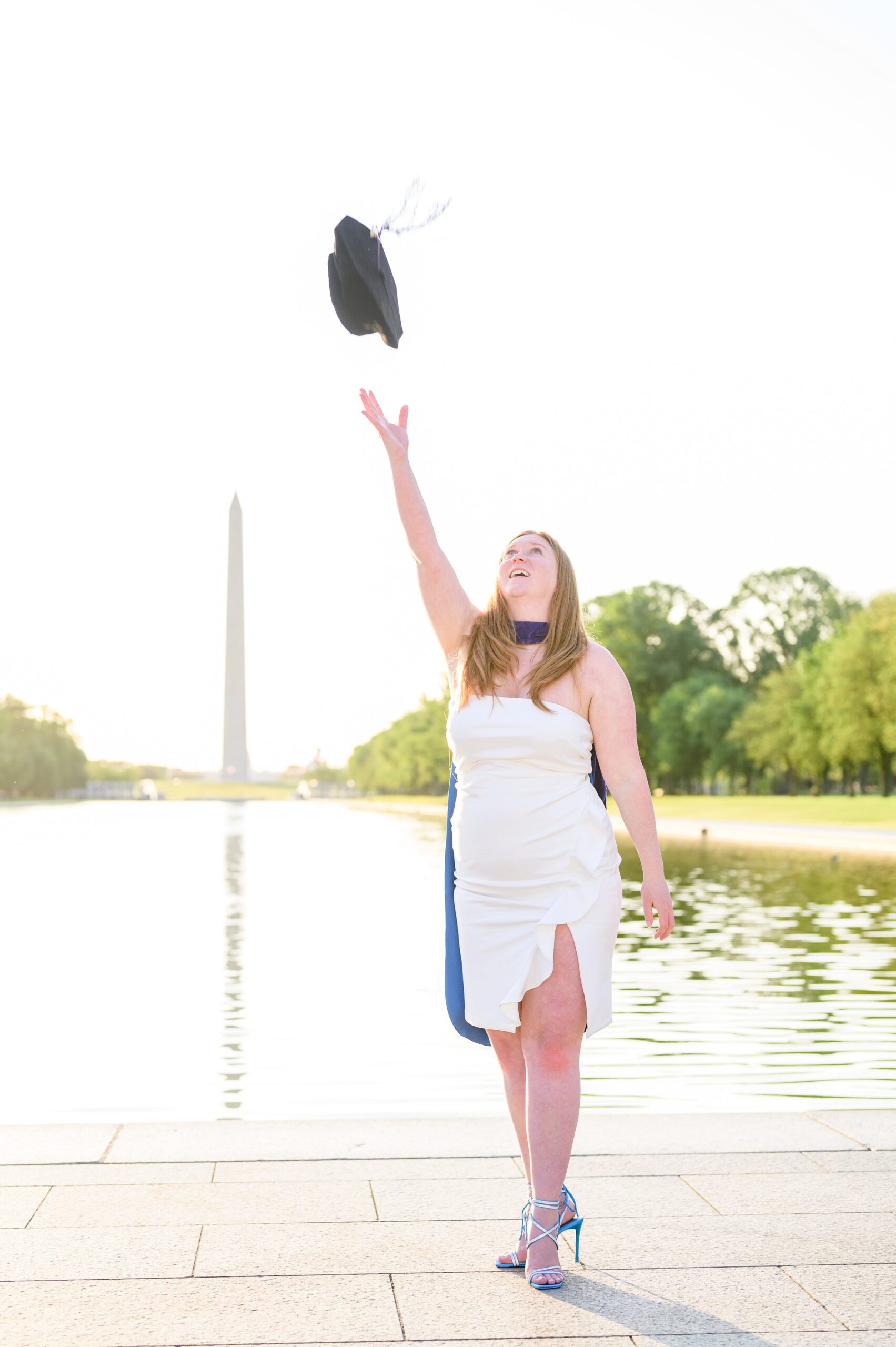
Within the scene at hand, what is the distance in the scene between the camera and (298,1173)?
4.67 m

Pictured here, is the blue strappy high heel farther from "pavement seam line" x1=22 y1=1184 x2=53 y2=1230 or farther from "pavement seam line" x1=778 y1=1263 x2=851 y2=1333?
"pavement seam line" x1=22 y1=1184 x2=53 y2=1230

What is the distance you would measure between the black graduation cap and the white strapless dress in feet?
4.30

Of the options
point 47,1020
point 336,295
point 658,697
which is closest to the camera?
point 336,295

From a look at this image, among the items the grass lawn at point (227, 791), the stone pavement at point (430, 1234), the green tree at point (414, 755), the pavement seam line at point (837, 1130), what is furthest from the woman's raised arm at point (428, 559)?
the green tree at point (414, 755)

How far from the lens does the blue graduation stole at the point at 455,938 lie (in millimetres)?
3992

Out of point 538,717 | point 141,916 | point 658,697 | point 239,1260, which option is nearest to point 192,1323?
point 239,1260

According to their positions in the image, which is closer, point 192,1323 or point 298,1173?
point 192,1323

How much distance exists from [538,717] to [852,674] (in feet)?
178

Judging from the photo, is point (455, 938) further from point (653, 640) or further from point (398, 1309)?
point (653, 640)

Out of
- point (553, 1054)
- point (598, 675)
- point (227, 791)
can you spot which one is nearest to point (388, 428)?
point (598, 675)

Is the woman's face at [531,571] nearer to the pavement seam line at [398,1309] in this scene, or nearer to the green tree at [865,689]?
the pavement seam line at [398,1309]

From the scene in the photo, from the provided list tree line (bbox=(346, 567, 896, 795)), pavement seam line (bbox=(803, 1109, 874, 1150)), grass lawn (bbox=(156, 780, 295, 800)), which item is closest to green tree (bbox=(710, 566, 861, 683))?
tree line (bbox=(346, 567, 896, 795))

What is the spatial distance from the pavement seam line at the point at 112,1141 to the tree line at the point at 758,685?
5318cm

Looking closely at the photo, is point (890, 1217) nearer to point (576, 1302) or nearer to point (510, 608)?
point (576, 1302)
